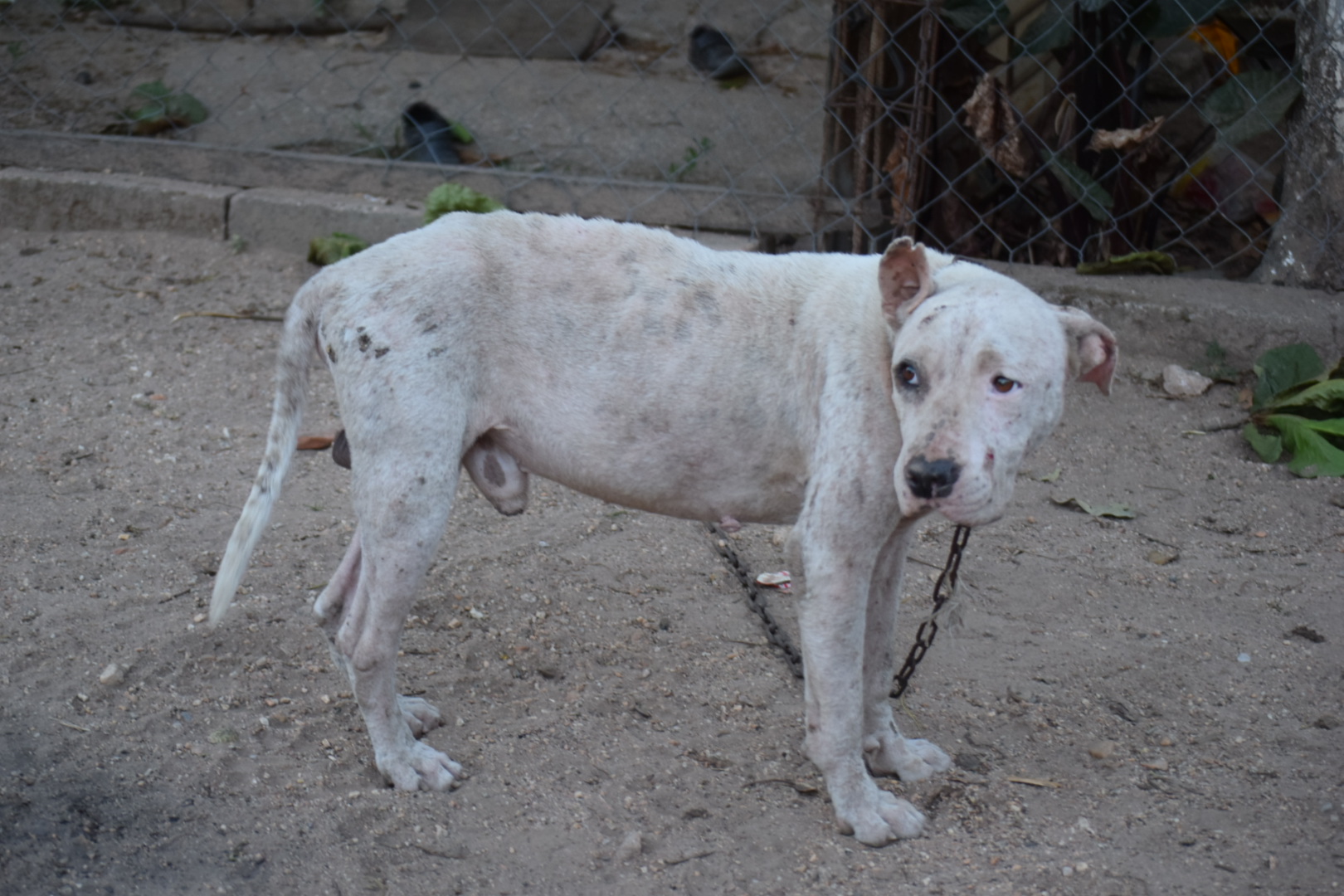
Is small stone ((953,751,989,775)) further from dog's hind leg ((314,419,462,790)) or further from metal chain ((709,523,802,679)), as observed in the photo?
dog's hind leg ((314,419,462,790))

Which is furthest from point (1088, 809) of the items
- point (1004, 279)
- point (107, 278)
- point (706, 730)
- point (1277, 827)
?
point (107, 278)

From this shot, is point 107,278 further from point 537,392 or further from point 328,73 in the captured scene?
point 537,392

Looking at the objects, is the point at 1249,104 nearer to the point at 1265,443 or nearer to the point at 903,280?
the point at 1265,443

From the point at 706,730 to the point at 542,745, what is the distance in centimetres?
46

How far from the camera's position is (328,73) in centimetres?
698

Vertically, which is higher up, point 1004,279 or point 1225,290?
point 1004,279

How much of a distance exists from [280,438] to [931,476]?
163cm

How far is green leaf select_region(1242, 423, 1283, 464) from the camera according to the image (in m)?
4.92

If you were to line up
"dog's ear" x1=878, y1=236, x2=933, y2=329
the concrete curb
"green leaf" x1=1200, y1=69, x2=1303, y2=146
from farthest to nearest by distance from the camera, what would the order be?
"green leaf" x1=1200, y1=69, x2=1303, y2=146, the concrete curb, "dog's ear" x1=878, y1=236, x2=933, y2=329

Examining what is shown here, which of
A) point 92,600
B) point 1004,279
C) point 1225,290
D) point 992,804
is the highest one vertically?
point 1004,279

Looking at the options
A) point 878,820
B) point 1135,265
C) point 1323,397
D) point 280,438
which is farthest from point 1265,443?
point 280,438

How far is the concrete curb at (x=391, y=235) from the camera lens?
528 cm

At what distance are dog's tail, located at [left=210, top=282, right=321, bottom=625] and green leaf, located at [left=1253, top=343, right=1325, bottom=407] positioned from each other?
3.91 meters

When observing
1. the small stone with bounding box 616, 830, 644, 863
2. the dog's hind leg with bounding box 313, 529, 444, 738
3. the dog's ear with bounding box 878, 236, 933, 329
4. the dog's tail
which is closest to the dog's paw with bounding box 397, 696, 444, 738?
the dog's hind leg with bounding box 313, 529, 444, 738
